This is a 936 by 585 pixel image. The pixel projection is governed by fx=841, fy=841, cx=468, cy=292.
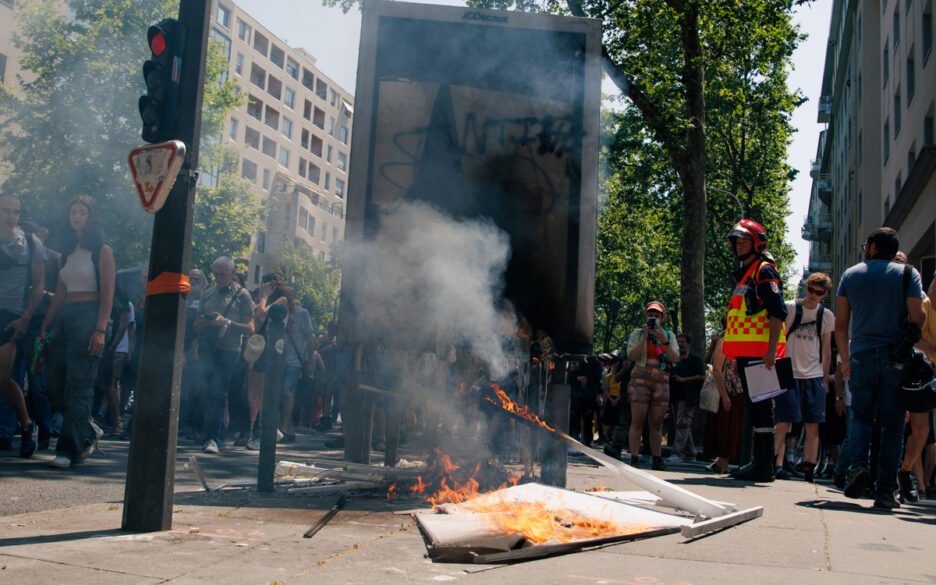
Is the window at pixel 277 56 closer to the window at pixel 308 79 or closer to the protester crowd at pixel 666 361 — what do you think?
the window at pixel 308 79

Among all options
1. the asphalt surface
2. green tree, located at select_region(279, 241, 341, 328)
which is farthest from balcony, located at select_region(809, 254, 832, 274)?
the asphalt surface

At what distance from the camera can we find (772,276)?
6617mm

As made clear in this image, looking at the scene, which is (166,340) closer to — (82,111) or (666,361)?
(666,361)

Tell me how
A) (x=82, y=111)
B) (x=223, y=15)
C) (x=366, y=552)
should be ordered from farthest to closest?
(x=223, y=15) < (x=82, y=111) < (x=366, y=552)

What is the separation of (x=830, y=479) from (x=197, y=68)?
7.29 meters

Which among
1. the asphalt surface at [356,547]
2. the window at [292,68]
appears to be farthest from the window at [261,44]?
the asphalt surface at [356,547]

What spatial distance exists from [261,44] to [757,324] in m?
64.5

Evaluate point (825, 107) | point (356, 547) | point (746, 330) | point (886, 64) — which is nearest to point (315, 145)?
point (825, 107)

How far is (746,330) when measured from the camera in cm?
681

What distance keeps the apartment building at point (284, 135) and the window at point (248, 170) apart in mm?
76

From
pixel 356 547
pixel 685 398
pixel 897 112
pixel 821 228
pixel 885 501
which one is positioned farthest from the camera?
pixel 821 228

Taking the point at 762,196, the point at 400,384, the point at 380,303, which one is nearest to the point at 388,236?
the point at 380,303

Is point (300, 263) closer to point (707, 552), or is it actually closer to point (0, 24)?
point (0, 24)

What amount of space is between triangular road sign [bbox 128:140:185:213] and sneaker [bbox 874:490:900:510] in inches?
183
